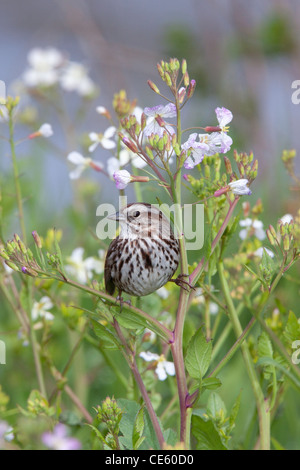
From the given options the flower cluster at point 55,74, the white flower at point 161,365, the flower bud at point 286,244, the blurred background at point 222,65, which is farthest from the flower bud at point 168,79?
the flower cluster at point 55,74

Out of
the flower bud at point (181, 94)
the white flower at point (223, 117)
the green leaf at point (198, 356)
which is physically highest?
the flower bud at point (181, 94)

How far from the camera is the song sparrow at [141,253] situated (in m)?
1.51

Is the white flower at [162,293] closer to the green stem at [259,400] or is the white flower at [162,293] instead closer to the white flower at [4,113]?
the green stem at [259,400]

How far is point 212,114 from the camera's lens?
11.4 ft

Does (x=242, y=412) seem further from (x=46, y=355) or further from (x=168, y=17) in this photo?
(x=168, y=17)

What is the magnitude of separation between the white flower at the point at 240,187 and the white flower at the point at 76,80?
167cm

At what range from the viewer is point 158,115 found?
127cm

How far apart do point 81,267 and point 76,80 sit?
1.20m

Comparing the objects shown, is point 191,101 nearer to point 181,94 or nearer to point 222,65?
point 222,65

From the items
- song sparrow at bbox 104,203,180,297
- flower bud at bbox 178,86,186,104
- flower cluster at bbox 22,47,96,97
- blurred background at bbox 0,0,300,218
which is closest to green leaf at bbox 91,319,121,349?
song sparrow at bbox 104,203,180,297

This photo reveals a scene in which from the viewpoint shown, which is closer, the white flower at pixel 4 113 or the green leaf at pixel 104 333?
the green leaf at pixel 104 333

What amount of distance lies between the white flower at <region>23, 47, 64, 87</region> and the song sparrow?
1200 mm
